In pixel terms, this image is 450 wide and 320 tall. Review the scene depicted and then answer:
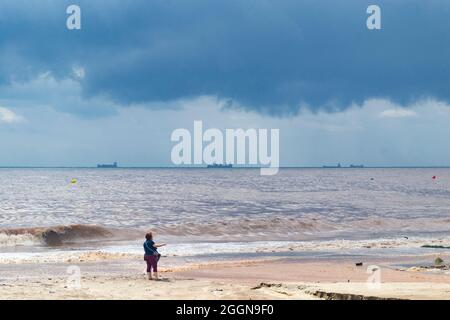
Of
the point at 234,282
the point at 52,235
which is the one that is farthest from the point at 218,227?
the point at 234,282

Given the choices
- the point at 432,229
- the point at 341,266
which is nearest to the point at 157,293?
the point at 341,266

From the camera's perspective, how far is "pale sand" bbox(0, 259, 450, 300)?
15422 millimetres

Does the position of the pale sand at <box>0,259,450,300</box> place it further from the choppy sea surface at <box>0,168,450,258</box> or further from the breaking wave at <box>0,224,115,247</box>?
the breaking wave at <box>0,224,115,247</box>

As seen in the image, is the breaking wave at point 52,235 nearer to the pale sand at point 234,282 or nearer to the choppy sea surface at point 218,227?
the choppy sea surface at point 218,227

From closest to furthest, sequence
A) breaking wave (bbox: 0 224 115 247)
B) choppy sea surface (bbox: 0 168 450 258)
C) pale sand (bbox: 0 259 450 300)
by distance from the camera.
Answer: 1. pale sand (bbox: 0 259 450 300)
2. choppy sea surface (bbox: 0 168 450 258)
3. breaking wave (bbox: 0 224 115 247)

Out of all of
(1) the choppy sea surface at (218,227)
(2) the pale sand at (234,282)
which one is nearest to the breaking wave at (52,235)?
(1) the choppy sea surface at (218,227)

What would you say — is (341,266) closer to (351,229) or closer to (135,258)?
(135,258)

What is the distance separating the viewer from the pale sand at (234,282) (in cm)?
1542

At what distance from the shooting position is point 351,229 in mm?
48031

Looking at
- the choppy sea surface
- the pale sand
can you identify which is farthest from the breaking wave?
the pale sand

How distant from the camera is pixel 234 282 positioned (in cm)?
1939

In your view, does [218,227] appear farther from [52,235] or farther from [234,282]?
[234,282]

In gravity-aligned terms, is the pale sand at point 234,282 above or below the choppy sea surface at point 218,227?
above

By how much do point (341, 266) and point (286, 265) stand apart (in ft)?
7.07
